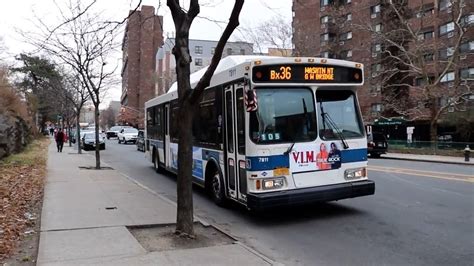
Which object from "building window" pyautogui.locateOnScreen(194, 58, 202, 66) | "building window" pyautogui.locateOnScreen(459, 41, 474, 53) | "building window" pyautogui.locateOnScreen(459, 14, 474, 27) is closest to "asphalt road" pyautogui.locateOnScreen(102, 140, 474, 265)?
"building window" pyautogui.locateOnScreen(459, 14, 474, 27)

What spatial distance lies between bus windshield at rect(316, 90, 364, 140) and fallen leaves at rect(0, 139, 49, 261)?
541 cm

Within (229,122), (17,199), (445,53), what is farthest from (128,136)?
(229,122)

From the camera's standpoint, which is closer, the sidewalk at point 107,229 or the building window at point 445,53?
the sidewalk at point 107,229

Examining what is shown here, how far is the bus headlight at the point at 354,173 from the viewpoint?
29.4 ft

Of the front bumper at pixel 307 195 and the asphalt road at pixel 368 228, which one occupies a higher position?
the front bumper at pixel 307 195

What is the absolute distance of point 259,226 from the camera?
8383 millimetres

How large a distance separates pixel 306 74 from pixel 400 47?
97.2ft

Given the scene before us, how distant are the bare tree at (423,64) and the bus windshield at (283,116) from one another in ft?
94.1

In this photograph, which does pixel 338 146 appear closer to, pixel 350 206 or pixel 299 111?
pixel 299 111

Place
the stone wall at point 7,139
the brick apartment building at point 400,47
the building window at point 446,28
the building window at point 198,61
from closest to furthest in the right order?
the stone wall at point 7,139
the brick apartment building at point 400,47
the building window at point 446,28
the building window at point 198,61

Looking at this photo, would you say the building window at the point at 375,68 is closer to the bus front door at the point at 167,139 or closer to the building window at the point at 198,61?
the bus front door at the point at 167,139

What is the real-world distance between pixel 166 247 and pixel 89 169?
12944 millimetres

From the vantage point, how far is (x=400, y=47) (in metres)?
35.7

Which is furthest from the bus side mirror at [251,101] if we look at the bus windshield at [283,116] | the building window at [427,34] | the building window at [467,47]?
the building window at [427,34]
